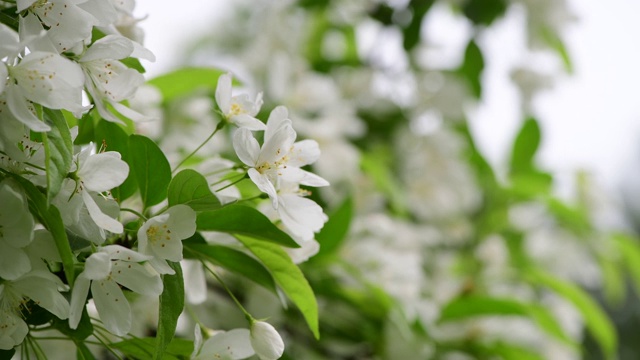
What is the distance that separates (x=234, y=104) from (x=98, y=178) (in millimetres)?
146

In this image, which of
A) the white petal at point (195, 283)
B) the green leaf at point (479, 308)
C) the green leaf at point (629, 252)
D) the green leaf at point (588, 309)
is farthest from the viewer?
the green leaf at point (629, 252)

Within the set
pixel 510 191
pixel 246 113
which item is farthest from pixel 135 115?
pixel 510 191

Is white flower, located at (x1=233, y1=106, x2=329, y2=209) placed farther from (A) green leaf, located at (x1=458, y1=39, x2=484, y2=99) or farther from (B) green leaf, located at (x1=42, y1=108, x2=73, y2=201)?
(A) green leaf, located at (x1=458, y1=39, x2=484, y2=99)

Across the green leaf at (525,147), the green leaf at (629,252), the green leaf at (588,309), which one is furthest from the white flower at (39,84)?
the green leaf at (629,252)


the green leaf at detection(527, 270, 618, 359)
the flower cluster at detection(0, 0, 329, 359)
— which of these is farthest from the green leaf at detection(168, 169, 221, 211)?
the green leaf at detection(527, 270, 618, 359)

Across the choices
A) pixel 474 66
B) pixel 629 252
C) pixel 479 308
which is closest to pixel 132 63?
pixel 479 308

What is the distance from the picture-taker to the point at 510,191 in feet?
5.33

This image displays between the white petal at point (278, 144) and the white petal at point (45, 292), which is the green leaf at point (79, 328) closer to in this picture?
the white petal at point (45, 292)

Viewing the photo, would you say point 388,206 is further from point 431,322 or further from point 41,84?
point 41,84

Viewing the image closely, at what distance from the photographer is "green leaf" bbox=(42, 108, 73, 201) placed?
17.2 inches

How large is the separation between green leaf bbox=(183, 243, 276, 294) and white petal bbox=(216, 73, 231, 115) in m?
0.12

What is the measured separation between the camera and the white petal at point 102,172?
1.55 feet

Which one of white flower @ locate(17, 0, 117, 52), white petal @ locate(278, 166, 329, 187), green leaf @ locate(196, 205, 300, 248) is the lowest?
green leaf @ locate(196, 205, 300, 248)

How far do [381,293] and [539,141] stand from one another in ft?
2.48
